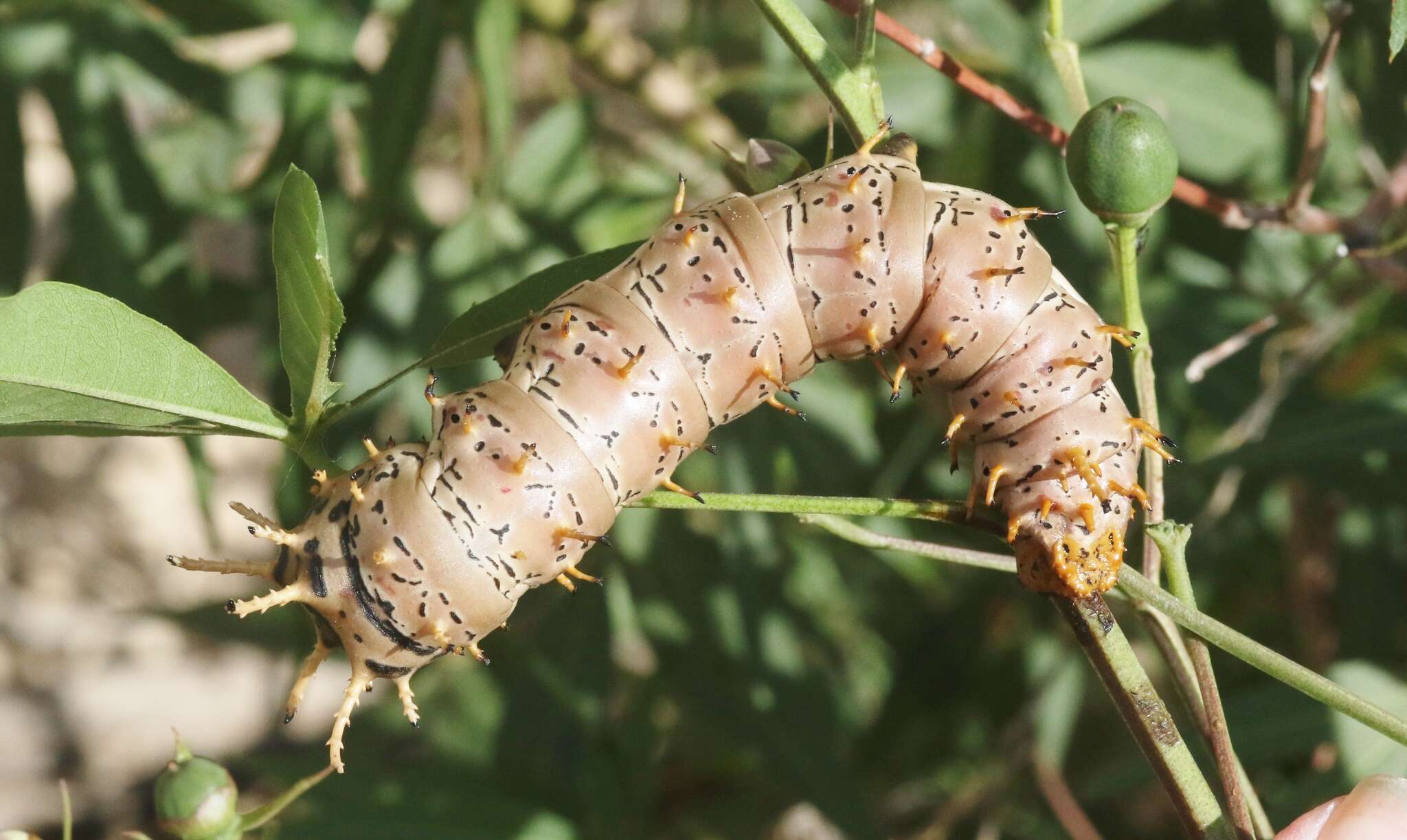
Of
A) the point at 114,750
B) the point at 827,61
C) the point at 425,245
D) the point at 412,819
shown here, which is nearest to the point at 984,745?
the point at 412,819

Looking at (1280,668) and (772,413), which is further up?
Answer: (1280,668)

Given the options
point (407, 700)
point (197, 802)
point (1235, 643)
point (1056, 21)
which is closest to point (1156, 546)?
point (1235, 643)

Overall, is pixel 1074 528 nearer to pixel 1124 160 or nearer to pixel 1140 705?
pixel 1140 705

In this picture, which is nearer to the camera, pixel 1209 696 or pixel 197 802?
pixel 1209 696

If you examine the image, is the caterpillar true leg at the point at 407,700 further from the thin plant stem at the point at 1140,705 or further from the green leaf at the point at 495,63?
the green leaf at the point at 495,63

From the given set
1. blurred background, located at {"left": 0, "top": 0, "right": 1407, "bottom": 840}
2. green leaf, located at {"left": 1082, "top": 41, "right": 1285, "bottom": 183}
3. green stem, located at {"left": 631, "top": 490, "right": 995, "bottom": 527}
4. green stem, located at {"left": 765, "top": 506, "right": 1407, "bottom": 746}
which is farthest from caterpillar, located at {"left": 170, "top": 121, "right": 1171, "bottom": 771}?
green leaf, located at {"left": 1082, "top": 41, "right": 1285, "bottom": 183}

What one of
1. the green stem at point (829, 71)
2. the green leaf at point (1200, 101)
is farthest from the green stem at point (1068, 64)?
the green leaf at point (1200, 101)
